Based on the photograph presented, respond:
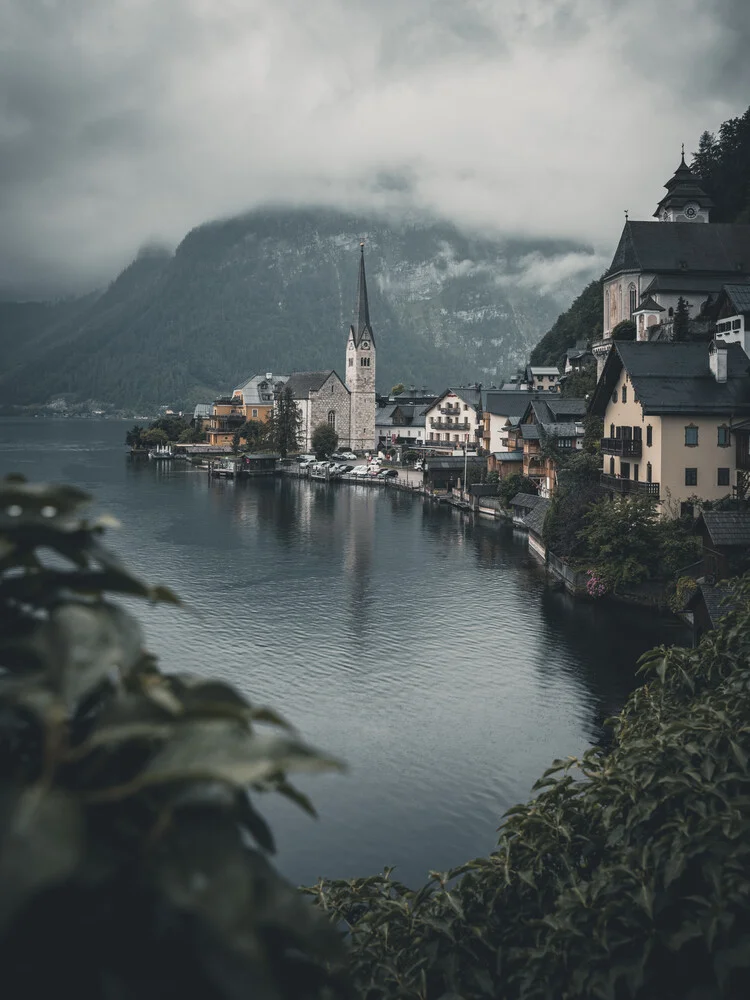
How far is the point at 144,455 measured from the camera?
136 m

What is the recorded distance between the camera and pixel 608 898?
7.07 meters

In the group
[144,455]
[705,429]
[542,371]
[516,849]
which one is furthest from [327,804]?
[144,455]

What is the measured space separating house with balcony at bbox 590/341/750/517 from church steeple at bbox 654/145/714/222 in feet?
174

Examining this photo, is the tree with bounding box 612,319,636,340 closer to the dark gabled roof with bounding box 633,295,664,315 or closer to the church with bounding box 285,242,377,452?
the dark gabled roof with bounding box 633,295,664,315

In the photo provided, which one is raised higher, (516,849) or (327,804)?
(516,849)

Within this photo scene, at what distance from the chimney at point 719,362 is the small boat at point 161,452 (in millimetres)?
98273

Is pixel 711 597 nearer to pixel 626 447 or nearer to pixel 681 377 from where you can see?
pixel 626 447

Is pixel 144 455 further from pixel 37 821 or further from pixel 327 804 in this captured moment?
pixel 37 821

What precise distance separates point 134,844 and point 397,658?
91.2 ft

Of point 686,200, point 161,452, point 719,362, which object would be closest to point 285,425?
point 161,452

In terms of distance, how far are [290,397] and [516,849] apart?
117 metres

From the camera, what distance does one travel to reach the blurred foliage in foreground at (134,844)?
190 cm

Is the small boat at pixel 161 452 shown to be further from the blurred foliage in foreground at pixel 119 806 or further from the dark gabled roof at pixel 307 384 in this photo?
the blurred foliage in foreground at pixel 119 806

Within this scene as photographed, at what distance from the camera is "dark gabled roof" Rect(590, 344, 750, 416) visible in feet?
135
